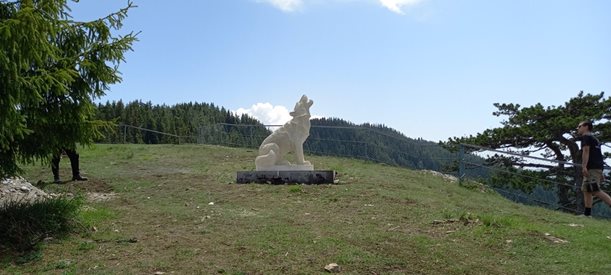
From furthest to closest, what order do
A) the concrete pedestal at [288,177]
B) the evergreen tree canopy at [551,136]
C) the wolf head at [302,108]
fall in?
the evergreen tree canopy at [551,136] < the wolf head at [302,108] < the concrete pedestal at [288,177]

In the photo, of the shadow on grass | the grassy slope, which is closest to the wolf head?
the grassy slope

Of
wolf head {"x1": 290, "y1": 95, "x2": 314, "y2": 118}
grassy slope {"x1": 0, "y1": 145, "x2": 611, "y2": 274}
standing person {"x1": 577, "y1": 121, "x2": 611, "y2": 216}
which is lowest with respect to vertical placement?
grassy slope {"x1": 0, "y1": 145, "x2": 611, "y2": 274}

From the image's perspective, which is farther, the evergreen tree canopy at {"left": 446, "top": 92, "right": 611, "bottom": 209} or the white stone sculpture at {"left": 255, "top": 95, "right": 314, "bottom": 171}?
the evergreen tree canopy at {"left": 446, "top": 92, "right": 611, "bottom": 209}

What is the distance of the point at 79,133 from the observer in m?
7.30

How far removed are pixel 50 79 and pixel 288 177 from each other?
22.6ft

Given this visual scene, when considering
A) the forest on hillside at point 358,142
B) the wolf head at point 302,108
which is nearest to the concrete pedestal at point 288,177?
the wolf head at point 302,108

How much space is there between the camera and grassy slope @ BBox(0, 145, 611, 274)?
5.73 m

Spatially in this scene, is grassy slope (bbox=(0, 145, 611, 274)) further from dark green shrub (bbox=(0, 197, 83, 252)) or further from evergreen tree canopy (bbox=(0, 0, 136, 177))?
A: evergreen tree canopy (bbox=(0, 0, 136, 177))

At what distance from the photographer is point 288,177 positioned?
1232cm

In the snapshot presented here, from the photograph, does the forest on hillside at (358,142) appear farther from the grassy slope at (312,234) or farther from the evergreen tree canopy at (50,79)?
the evergreen tree canopy at (50,79)

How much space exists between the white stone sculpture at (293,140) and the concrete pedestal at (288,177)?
0.35 m

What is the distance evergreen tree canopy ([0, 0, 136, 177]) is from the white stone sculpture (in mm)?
5738

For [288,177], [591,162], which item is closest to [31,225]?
[288,177]

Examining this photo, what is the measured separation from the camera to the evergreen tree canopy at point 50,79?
18.7ft
